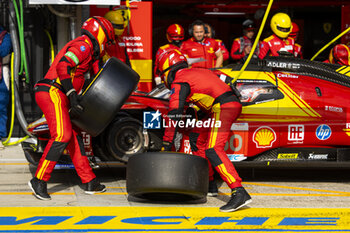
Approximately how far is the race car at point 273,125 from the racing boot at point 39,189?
0.77m

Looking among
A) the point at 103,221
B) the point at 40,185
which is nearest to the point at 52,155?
the point at 40,185

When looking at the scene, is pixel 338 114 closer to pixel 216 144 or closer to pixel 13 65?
pixel 216 144

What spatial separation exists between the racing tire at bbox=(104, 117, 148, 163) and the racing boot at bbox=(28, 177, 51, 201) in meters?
1.06

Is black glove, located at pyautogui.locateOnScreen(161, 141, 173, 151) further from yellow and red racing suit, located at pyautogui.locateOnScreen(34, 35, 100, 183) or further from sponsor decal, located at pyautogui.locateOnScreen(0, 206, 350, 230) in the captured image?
yellow and red racing suit, located at pyautogui.locateOnScreen(34, 35, 100, 183)

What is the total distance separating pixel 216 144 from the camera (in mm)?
7004

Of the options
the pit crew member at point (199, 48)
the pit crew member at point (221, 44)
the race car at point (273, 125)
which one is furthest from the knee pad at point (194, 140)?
the pit crew member at point (221, 44)

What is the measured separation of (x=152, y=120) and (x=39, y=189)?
5.07 ft

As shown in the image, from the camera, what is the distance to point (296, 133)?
8.00 metres

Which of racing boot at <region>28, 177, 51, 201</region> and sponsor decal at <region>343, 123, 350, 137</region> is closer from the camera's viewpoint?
racing boot at <region>28, 177, 51, 201</region>

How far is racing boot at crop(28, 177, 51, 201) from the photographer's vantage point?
23.7ft

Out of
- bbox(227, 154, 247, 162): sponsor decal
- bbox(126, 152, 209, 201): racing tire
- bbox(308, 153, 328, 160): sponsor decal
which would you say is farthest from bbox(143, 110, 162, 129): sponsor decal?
bbox(308, 153, 328, 160): sponsor decal

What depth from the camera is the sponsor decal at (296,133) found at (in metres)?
7.98

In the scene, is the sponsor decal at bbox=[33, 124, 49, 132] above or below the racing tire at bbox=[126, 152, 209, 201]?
above

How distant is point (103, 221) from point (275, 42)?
5.63m
